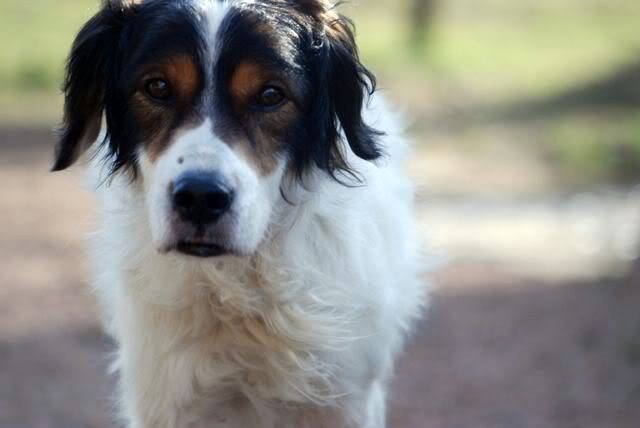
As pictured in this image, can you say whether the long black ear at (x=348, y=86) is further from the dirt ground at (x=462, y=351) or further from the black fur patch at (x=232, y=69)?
the dirt ground at (x=462, y=351)

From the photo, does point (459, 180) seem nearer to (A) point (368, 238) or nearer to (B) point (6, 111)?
(B) point (6, 111)

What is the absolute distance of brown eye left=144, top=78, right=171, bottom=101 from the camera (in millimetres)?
4066

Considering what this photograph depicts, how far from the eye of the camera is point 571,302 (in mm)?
8633

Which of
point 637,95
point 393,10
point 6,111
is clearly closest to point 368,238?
point 6,111

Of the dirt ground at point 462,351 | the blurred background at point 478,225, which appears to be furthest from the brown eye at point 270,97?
the dirt ground at point 462,351

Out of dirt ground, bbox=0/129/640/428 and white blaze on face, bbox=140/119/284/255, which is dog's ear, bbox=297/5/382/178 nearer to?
white blaze on face, bbox=140/119/284/255

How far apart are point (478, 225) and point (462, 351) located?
3279mm

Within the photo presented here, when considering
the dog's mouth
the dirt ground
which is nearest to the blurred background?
the dirt ground

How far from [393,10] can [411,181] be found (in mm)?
17960

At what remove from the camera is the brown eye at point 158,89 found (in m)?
4.07

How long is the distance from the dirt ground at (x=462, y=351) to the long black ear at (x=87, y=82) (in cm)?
150

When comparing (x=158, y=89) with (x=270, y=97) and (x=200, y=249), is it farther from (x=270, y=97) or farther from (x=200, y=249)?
(x=200, y=249)

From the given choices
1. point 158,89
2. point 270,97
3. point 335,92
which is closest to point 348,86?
point 335,92

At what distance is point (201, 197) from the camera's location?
12.3 ft
